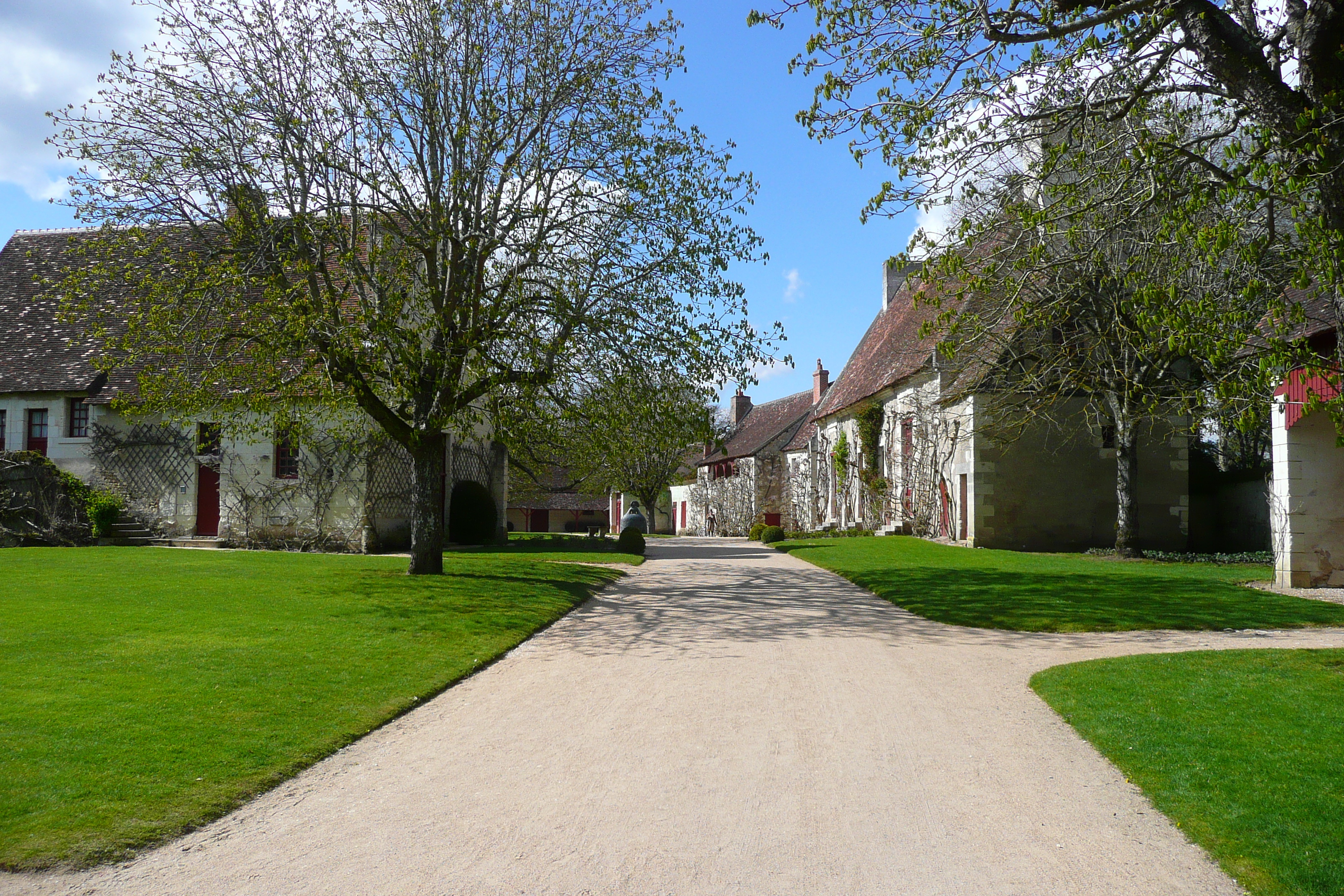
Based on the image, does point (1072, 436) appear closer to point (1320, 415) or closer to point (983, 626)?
point (1320, 415)

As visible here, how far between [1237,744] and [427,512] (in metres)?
11.9

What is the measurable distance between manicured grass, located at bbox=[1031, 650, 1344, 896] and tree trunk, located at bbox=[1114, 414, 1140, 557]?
11684 millimetres

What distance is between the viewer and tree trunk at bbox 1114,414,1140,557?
63.1ft

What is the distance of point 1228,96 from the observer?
275 inches

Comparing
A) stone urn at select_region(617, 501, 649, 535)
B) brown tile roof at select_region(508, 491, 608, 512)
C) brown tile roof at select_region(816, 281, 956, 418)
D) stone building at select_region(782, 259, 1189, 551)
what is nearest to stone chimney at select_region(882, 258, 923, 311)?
brown tile roof at select_region(816, 281, 956, 418)

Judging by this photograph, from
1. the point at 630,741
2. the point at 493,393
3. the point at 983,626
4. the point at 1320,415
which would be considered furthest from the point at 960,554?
the point at 630,741

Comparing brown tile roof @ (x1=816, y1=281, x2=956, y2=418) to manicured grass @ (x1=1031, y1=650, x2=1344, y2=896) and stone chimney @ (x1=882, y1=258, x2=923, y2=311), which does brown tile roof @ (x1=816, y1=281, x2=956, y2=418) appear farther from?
manicured grass @ (x1=1031, y1=650, x2=1344, y2=896)

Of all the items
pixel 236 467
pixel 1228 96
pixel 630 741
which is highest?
pixel 1228 96

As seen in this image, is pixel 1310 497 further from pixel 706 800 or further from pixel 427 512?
pixel 427 512

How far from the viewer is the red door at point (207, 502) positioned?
22.3 m

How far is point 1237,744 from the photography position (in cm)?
548

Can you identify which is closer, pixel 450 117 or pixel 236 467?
pixel 450 117

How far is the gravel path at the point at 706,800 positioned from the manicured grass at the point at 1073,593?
9.12 ft

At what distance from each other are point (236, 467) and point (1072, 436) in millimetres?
20121
